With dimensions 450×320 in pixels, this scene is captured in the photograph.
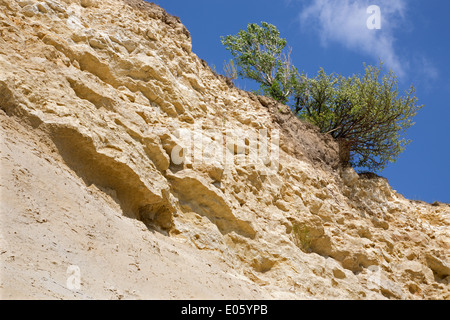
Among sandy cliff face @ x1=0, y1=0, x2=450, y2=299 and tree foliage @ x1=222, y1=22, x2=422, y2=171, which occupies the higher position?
tree foliage @ x1=222, y1=22, x2=422, y2=171

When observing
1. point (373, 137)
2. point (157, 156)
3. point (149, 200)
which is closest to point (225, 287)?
point (149, 200)

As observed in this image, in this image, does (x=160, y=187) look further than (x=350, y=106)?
No

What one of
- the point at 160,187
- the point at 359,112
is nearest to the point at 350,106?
the point at 359,112

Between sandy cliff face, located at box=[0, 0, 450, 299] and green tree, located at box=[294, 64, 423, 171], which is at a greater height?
green tree, located at box=[294, 64, 423, 171]

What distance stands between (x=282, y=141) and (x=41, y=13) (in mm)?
5893

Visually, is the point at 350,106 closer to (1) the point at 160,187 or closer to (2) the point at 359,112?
(2) the point at 359,112

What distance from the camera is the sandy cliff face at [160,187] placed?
15.9ft

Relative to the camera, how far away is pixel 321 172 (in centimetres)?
1189

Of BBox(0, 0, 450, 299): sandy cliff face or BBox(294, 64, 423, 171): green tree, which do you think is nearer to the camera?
BBox(0, 0, 450, 299): sandy cliff face

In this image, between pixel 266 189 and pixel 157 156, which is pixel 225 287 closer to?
pixel 157 156

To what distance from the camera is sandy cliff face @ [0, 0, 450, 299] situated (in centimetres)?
484

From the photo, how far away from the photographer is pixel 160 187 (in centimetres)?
689

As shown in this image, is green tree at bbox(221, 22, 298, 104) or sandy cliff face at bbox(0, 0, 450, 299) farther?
green tree at bbox(221, 22, 298, 104)

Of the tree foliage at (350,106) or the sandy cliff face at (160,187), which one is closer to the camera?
the sandy cliff face at (160,187)
